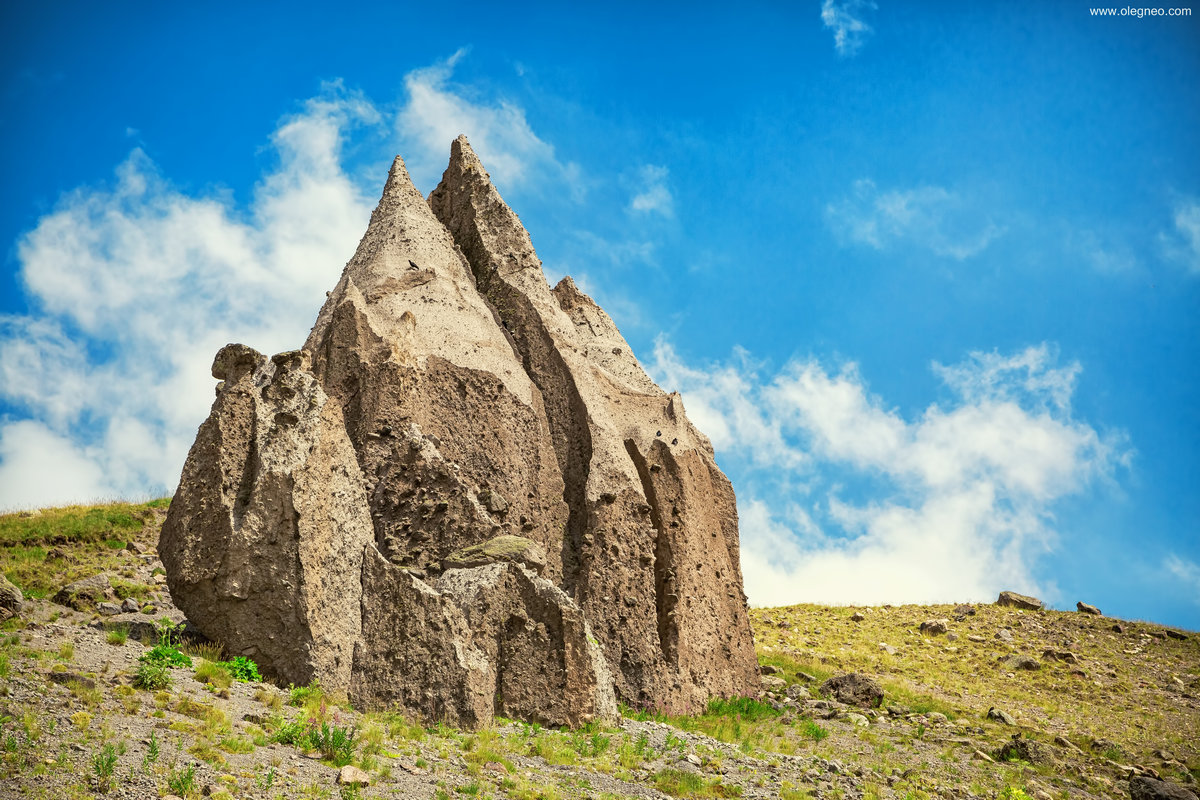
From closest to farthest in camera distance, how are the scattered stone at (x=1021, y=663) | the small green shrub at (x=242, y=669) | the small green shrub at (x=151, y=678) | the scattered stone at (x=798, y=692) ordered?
1. the small green shrub at (x=151, y=678)
2. the small green shrub at (x=242, y=669)
3. the scattered stone at (x=798, y=692)
4. the scattered stone at (x=1021, y=663)

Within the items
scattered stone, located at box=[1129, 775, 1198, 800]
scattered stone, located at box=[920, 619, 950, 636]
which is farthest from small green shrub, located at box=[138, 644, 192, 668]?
scattered stone, located at box=[920, 619, 950, 636]

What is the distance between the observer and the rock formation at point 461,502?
48.1ft

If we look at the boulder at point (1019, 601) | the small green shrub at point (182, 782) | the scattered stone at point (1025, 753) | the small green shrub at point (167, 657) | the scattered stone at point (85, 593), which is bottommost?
the small green shrub at point (182, 782)

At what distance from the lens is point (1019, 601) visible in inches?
1503

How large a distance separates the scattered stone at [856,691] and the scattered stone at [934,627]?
1100 centimetres

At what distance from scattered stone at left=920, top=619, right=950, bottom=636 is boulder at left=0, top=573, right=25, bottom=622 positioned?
28039 mm

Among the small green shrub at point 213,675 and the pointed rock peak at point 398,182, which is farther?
the pointed rock peak at point 398,182

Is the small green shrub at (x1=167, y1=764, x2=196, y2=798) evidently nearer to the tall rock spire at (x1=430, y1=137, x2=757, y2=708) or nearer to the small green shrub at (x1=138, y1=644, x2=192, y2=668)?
the small green shrub at (x1=138, y1=644, x2=192, y2=668)

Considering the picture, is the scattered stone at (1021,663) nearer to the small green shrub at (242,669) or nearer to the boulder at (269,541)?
the boulder at (269,541)

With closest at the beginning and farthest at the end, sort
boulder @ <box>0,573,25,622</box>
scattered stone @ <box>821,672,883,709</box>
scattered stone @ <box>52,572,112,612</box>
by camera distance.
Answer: boulder @ <box>0,573,25,622</box> → scattered stone @ <box>52,572,112,612</box> → scattered stone @ <box>821,672,883,709</box>

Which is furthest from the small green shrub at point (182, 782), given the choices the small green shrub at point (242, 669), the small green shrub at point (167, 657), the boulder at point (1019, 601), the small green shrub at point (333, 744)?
the boulder at point (1019, 601)

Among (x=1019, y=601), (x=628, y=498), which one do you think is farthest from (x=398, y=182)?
(x=1019, y=601)

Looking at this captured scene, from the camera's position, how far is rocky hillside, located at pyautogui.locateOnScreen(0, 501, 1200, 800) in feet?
35.7

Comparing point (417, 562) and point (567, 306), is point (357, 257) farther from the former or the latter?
point (417, 562)
